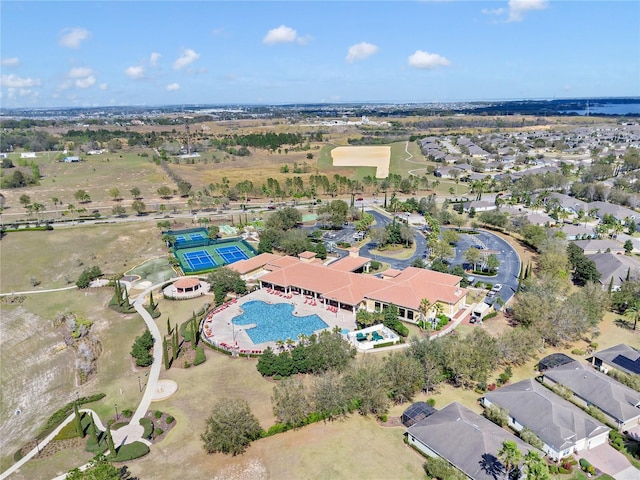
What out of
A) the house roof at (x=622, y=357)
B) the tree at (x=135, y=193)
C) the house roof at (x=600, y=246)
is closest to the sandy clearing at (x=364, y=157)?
the tree at (x=135, y=193)

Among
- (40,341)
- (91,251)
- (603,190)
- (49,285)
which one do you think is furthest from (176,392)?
(603,190)

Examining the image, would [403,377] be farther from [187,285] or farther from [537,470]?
[187,285]

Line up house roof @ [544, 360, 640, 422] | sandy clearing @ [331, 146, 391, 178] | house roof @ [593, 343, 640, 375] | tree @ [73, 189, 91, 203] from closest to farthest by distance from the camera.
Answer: house roof @ [544, 360, 640, 422]
house roof @ [593, 343, 640, 375]
tree @ [73, 189, 91, 203]
sandy clearing @ [331, 146, 391, 178]

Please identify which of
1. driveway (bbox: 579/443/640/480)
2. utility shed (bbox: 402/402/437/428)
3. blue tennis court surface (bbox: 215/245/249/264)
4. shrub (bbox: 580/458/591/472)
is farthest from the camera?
blue tennis court surface (bbox: 215/245/249/264)

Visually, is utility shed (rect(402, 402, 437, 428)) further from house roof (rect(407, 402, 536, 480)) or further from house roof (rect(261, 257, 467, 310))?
house roof (rect(261, 257, 467, 310))

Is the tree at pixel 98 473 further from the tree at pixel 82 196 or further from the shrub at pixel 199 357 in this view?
the tree at pixel 82 196

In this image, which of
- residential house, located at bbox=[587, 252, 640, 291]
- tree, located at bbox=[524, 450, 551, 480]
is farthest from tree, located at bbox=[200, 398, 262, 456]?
residential house, located at bbox=[587, 252, 640, 291]

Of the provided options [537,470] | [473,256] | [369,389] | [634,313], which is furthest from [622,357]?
[473,256]
